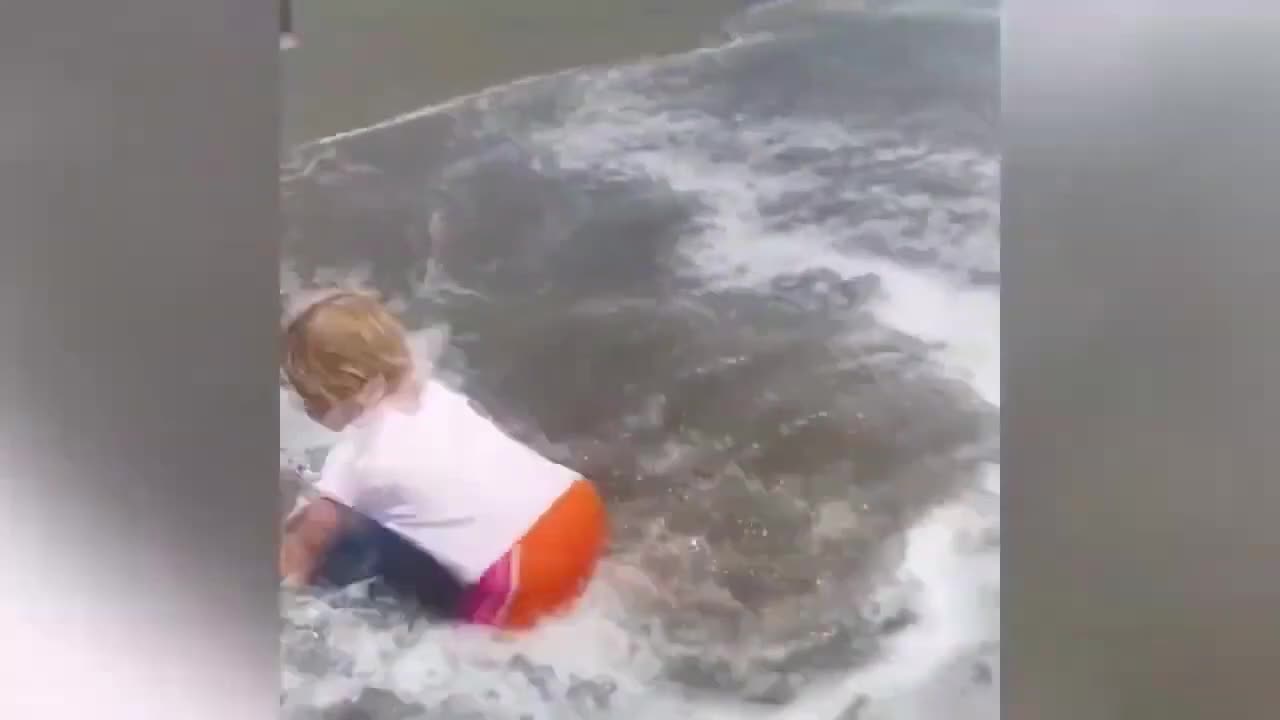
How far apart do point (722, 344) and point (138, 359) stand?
0.51 m

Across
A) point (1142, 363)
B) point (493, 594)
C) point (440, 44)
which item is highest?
point (440, 44)

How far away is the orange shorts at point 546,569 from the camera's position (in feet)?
3.08

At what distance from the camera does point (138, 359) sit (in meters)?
0.96

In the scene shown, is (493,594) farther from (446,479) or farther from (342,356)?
(342,356)

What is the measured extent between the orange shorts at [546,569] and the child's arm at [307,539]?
13 centimetres

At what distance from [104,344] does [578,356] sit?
418mm

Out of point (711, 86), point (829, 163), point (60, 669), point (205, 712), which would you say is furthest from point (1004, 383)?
point (60, 669)

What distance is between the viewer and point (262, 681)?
93cm

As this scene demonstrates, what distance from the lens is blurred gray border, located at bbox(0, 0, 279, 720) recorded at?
932 millimetres

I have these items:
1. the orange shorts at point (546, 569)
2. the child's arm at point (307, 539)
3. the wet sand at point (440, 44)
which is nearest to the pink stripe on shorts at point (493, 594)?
the orange shorts at point (546, 569)

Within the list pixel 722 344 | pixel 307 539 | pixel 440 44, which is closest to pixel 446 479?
pixel 307 539

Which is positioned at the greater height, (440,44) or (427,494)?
(440,44)

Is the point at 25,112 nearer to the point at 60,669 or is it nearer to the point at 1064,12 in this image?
the point at 60,669

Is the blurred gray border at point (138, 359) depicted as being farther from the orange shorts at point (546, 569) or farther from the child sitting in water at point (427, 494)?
the orange shorts at point (546, 569)
